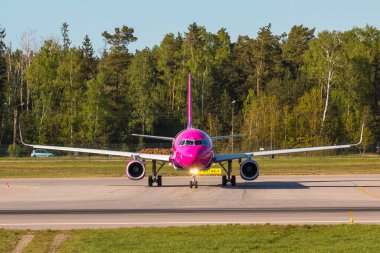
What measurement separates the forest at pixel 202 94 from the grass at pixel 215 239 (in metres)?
79.1

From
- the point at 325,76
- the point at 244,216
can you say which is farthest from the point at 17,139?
the point at 244,216

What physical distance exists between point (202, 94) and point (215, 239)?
10661cm

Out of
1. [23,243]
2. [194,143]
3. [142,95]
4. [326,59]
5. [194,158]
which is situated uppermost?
[326,59]

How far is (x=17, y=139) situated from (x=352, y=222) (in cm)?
9411

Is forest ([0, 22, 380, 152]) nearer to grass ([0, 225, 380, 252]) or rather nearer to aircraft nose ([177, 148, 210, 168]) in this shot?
aircraft nose ([177, 148, 210, 168])

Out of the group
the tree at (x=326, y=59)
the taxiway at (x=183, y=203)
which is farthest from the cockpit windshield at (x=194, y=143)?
the tree at (x=326, y=59)

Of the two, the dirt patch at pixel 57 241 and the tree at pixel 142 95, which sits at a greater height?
the tree at pixel 142 95

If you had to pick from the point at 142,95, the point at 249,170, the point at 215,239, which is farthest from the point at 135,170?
the point at 142,95

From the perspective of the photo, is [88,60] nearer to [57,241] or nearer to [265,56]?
[265,56]

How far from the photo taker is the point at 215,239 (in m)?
20.3

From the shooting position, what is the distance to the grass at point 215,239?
18828 mm

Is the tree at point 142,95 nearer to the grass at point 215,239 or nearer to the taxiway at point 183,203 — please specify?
the taxiway at point 183,203

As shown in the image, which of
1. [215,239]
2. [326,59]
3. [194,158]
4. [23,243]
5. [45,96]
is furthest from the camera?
[326,59]

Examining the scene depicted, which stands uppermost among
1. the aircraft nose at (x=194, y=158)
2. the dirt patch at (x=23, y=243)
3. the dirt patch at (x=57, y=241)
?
the aircraft nose at (x=194, y=158)
